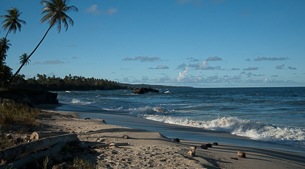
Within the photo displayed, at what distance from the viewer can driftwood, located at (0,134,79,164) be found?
240 inches

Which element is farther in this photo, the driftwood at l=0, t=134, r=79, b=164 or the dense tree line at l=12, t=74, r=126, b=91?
the dense tree line at l=12, t=74, r=126, b=91

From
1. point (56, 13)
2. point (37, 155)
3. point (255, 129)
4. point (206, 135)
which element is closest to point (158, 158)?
point (37, 155)

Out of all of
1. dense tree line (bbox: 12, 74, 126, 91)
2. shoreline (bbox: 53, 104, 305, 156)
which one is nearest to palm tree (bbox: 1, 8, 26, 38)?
shoreline (bbox: 53, 104, 305, 156)

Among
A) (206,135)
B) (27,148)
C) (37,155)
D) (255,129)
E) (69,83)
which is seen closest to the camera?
(27,148)

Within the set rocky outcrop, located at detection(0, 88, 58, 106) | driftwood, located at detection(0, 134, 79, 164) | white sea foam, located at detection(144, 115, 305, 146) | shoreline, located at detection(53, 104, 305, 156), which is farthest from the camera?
rocky outcrop, located at detection(0, 88, 58, 106)

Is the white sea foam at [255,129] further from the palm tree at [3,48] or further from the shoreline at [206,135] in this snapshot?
the palm tree at [3,48]

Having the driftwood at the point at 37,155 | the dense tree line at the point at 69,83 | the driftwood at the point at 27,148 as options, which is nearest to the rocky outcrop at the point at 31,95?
the driftwood at the point at 27,148

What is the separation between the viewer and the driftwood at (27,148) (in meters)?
6.10

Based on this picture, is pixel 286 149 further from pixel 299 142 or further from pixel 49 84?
pixel 49 84

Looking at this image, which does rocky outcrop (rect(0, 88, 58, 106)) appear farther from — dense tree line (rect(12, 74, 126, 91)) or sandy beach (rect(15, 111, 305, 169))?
dense tree line (rect(12, 74, 126, 91))

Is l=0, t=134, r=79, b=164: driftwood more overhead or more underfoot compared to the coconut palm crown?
more underfoot

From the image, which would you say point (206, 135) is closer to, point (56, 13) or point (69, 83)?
point (56, 13)

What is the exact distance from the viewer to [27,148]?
6582 millimetres

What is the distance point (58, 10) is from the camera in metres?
35.2
